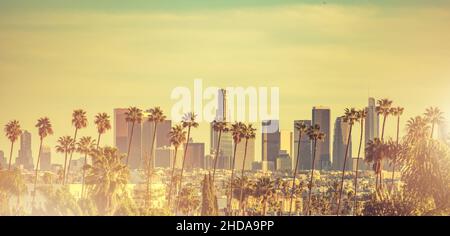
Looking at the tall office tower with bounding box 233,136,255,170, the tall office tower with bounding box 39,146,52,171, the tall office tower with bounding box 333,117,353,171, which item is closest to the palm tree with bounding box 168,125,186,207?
the tall office tower with bounding box 233,136,255,170

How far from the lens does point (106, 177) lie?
144 ft

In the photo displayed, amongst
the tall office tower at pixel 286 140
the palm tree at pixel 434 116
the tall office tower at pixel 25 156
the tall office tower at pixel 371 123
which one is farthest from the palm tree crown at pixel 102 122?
the palm tree at pixel 434 116

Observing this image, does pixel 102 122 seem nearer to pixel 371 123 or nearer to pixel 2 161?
pixel 2 161

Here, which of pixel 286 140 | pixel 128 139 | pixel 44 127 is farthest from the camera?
pixel 128 139

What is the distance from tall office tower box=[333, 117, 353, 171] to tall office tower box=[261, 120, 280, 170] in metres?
2.45

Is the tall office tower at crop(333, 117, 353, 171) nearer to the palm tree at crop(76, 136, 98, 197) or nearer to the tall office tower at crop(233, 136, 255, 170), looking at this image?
the tall office tower at crop(233, 136, 255, 170)

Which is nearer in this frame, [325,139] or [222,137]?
[222,137]

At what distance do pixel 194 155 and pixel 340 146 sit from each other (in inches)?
236

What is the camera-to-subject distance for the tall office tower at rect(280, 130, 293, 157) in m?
38.4

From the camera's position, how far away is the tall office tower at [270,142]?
121ft

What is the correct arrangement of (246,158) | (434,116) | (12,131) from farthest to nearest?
1. (246,158)
2. (434,116)
3. (12,131)

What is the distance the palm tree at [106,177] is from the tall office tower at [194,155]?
2642 mm

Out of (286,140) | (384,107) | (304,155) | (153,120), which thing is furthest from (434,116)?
(153,120)
